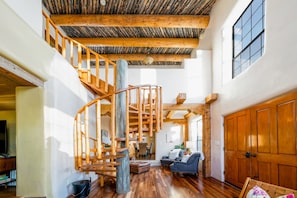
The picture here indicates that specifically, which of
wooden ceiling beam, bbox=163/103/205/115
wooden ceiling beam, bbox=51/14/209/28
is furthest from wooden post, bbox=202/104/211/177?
wooden ceiling beam, bbox=51/14/209/28

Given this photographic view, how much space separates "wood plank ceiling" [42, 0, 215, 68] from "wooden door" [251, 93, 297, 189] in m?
A: 3.53

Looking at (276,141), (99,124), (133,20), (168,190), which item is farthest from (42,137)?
(133,20)

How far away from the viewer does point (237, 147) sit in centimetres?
562

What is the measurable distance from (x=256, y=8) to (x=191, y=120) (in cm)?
Answer: 676

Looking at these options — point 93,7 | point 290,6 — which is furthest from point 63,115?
point 290,6

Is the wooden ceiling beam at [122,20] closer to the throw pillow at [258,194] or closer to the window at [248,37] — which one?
the window at [248,37]

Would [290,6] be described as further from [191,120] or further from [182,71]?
[191,120]

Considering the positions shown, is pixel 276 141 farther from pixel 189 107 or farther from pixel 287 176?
pixel 189 107

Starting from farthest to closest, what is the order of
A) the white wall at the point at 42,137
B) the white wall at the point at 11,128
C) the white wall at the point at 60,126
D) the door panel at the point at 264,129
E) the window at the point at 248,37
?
the white wall at the point at 11,128
the window at the point at 248,37
the door panel at the point at 264,129
the white wall at the point at 60,126
the white wall at the point at 42,137

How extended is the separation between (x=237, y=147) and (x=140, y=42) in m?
4.62

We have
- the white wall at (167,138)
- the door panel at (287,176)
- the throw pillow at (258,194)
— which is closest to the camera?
the throw pillow at (258,194)

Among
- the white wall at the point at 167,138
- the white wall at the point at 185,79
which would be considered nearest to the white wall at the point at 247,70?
the white wall at the point at 185,79

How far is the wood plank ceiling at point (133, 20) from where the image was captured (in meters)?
6.49

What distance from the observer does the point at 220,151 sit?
6688mm
